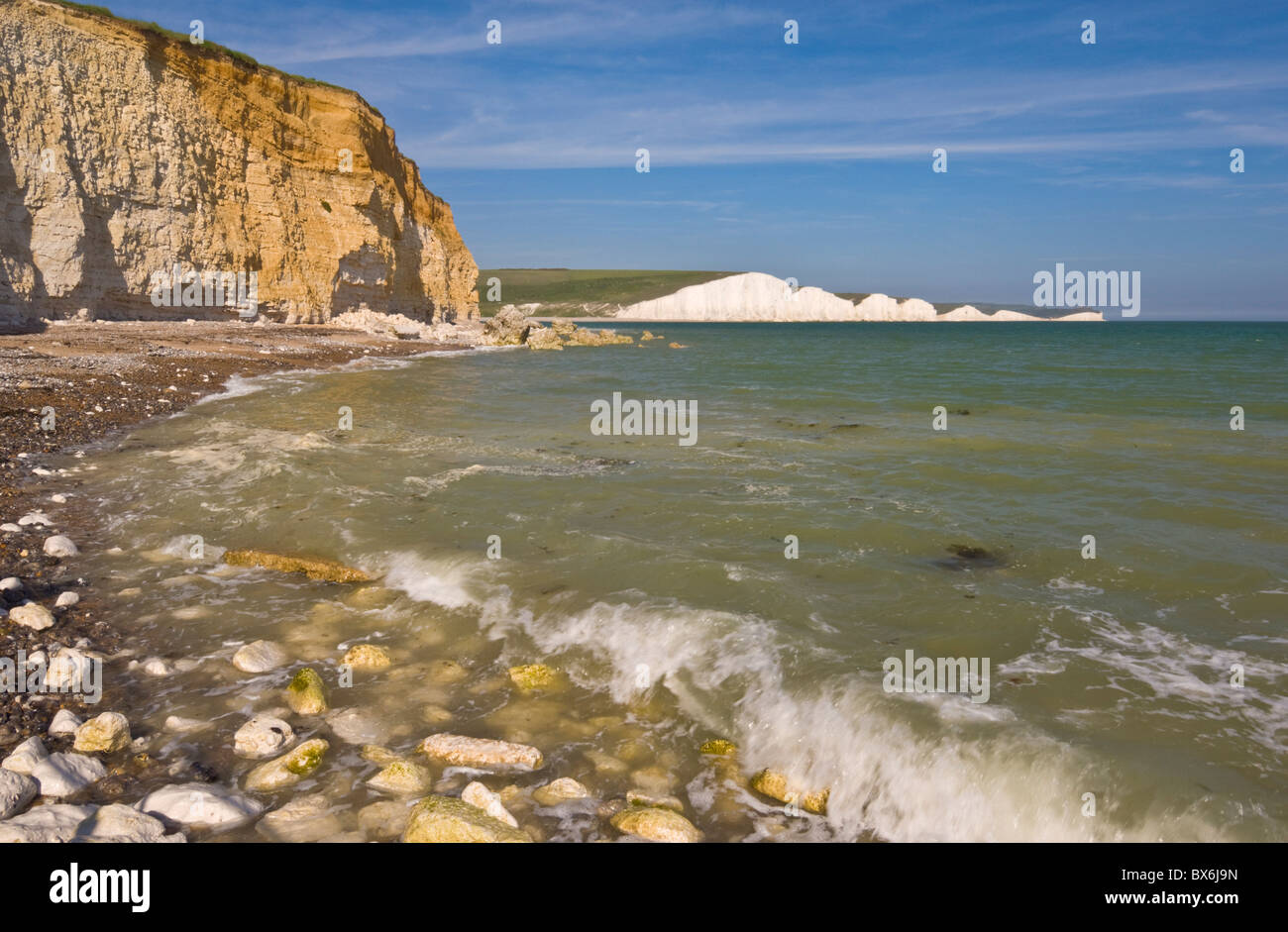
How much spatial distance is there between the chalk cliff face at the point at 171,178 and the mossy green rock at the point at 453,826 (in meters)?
26.5

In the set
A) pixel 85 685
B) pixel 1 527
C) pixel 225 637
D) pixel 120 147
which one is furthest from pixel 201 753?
pixel 120 147

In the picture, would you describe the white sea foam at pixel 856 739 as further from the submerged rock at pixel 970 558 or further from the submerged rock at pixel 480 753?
the submerged rock at pixel 970 558

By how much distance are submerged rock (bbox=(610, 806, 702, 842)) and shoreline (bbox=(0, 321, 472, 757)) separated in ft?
10.1

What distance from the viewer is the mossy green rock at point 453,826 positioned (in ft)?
11.6

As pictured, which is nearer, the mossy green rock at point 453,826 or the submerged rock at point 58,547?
the mossy green rock at point 453,826

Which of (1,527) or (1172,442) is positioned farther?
(1172,442)

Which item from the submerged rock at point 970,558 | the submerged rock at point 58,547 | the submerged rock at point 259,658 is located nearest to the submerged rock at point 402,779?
the submerged rock at point 259,658

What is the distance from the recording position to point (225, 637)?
5.75m

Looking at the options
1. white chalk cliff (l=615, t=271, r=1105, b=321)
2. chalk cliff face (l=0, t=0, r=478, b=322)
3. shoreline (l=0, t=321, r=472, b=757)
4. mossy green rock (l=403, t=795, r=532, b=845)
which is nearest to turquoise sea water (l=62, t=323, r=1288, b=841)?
mossy green rock (l=403, t=795, r=532, b=845)

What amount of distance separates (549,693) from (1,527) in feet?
19.6

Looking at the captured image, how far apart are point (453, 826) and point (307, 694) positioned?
1757 mm

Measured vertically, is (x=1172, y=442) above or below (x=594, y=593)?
above
